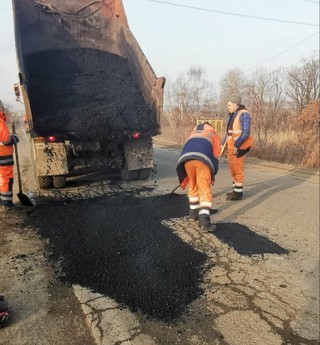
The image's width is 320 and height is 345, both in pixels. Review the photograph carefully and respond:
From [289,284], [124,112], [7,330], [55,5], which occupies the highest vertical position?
[55,5]

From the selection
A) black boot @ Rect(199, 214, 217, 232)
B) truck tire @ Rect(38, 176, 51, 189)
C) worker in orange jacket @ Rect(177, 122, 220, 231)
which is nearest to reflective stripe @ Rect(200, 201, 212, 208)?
worker in orange jacket @ Rect(177, 122, 220, 231)

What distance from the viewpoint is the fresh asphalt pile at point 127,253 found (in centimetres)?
271

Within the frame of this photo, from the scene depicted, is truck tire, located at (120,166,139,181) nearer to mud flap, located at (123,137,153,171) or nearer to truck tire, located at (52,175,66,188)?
mud flap, located at (123,137,153,171)

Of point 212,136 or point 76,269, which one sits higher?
point 212,136

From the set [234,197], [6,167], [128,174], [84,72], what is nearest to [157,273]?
[234,197]

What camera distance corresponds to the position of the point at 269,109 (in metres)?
11.5

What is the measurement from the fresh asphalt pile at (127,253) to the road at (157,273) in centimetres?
1

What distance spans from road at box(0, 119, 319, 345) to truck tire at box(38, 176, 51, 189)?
0.64 metres

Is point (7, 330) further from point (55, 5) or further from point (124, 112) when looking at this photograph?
point (55, 5)

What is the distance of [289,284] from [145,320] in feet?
4.55

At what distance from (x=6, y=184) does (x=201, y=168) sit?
9.25 feet

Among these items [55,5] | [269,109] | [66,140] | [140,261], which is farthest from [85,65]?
[269,109]

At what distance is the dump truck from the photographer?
18.5 feet

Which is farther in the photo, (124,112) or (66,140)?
(124,112)
